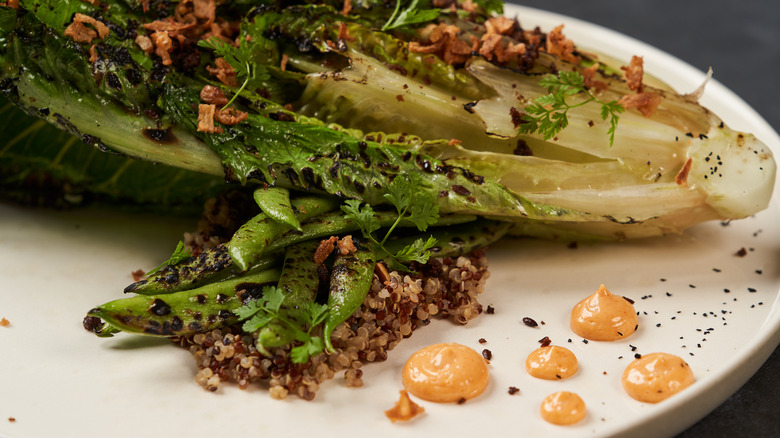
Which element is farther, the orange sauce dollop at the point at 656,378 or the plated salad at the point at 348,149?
the plated salad at the point at 348,149

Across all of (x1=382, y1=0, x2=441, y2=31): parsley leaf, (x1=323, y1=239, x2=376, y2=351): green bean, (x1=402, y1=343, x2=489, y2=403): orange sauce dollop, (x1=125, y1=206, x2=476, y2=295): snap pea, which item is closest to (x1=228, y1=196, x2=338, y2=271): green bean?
(x1=125, y1=206, x2=476, y2=295): snap pea

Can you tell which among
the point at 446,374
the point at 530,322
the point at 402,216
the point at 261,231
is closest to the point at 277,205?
the point at 261,231

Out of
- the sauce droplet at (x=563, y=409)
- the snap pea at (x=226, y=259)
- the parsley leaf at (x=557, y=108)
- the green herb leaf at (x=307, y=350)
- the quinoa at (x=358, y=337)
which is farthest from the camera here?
the parsley leaf at (x=557, y=108)

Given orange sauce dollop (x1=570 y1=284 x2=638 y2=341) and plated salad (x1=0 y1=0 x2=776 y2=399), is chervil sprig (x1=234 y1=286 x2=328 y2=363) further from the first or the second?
orange sauce dollop (x1=570 y1=284 x2=638 y2=341)

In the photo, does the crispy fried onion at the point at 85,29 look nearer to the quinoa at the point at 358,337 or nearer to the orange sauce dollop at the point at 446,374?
the quinoa at the point at 358,337

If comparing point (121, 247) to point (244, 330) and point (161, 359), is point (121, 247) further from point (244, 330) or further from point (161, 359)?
point (244, 330)

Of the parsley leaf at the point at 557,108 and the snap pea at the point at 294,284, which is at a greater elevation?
the parsley leaf at the point at 557,108

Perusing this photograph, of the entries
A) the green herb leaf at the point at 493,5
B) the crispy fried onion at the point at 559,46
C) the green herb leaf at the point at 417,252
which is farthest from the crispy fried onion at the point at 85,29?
the crispy fried onion at the point at 559,46
